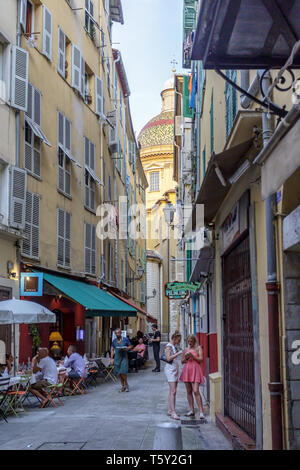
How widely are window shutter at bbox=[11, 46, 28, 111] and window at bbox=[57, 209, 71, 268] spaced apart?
172 inches

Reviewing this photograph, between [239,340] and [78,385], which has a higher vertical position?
[239,340]

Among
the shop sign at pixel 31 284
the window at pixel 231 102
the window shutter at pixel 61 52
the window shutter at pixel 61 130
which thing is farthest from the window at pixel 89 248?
the window at pixel 231 102

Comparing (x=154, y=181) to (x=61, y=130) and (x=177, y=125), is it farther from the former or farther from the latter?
(x=61, y=130)

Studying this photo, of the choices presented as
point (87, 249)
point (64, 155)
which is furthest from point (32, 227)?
point (87, 249)

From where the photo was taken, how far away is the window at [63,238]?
1900cm

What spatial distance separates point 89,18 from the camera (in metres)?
23.9

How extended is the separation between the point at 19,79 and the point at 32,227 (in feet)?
13.3

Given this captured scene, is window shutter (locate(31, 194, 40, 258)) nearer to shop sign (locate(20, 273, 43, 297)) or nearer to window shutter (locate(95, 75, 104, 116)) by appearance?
shop sign (locate(20, 273, 43, 297))

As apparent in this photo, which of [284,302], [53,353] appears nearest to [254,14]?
[284,302]

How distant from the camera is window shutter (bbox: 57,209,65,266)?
18938mm

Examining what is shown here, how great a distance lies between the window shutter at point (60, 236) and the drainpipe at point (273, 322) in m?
13.5

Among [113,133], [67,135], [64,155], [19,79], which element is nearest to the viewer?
[19,79]

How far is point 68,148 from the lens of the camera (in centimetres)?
2025

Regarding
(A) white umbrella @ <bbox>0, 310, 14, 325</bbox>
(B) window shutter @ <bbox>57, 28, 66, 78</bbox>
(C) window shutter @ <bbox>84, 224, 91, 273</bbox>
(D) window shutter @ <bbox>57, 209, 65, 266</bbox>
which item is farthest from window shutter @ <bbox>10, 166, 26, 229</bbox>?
(C) window shutter @ <bbox>84, 224, 91, 273</bbox>
